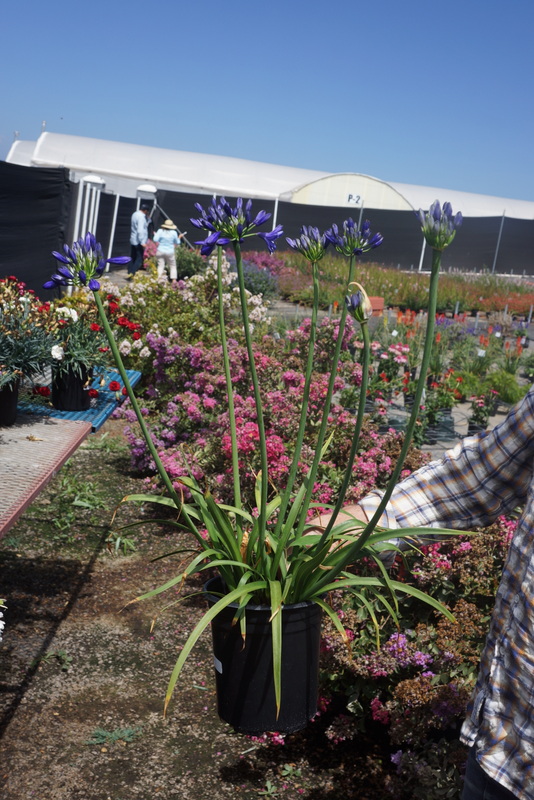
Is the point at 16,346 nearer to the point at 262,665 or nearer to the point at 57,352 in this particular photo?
the point at 57,352

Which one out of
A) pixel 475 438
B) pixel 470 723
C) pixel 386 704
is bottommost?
pixel 386 704

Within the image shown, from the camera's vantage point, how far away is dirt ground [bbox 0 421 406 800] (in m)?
2.60

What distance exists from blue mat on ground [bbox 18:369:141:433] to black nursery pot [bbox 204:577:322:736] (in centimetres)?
226

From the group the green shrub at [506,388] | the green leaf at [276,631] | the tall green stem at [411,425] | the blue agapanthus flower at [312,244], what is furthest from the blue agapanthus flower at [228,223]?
the green shrub at [506,388]

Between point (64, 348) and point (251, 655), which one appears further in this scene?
point (64, 348)

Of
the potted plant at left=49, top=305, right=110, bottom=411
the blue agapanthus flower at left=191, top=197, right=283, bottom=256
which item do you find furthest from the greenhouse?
the blue agapanthus flower at left=191, top=197, right=283, bottom=256

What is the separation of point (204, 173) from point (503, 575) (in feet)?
105

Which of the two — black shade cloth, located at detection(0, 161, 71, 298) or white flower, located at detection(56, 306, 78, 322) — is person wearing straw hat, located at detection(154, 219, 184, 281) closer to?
black shade cloth, located at detection(0, 161, 71, 298)

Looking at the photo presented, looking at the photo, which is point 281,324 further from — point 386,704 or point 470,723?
point 470,723

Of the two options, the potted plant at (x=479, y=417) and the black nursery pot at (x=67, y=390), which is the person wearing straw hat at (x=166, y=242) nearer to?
the potted plant at (x=479, y=417)

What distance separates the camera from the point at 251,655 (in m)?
1.47

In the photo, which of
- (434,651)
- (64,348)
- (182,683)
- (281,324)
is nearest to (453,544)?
(434,651)

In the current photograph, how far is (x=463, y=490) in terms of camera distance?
1669 millimetres

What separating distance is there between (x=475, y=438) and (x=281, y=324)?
752 cm
